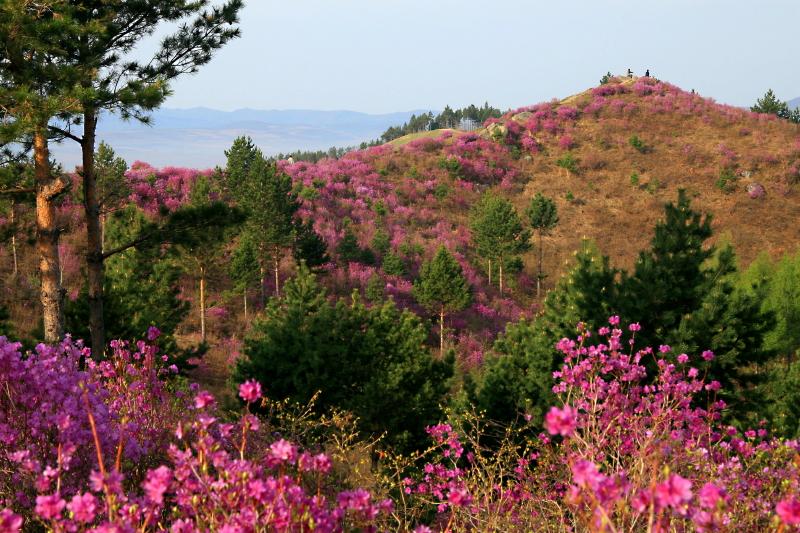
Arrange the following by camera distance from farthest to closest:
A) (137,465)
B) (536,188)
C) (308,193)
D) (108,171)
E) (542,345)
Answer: (536,188)
(308,193)
(108,171)
(542,345)
(137,465)

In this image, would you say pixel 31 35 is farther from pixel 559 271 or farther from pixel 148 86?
pixel 559 271

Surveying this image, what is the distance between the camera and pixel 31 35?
8578 mm

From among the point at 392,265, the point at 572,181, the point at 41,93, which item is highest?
the point at 41,93

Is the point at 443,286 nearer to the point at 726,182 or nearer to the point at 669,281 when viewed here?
the point at 669,281

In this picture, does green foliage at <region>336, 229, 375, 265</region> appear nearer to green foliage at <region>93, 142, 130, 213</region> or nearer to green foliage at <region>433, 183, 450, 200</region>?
green foliage at <region>93, 142, 130, 213</region>

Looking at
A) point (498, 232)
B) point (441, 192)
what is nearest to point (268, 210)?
point (498, 232)

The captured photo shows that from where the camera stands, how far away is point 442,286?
30500mm

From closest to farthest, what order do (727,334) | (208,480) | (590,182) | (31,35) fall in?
(208,480)
(31,35)
(727,334)
(590,182)

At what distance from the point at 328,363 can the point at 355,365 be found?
0.70m

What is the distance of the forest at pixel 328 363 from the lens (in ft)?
9.45

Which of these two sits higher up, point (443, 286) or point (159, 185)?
point (159, 185)

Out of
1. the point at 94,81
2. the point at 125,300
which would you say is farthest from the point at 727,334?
the point at 125,300

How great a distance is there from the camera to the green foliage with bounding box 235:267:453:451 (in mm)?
13242

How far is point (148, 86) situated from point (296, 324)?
6.56 meters
